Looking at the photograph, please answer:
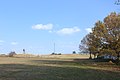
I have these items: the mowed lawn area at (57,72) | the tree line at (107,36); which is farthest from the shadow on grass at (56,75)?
the tree line at (107,36)

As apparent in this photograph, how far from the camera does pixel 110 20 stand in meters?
54.8

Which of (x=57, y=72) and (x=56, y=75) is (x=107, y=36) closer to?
(x=57, y=72)

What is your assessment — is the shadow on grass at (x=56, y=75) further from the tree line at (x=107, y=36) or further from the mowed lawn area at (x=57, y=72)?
the tree line at (x=107, y=36)

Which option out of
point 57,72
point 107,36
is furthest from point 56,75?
point 107,36

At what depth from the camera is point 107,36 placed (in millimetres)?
53125

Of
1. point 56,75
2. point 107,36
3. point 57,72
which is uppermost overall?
point 107,36

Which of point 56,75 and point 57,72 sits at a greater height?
point 57,72

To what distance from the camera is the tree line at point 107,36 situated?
2076 inches

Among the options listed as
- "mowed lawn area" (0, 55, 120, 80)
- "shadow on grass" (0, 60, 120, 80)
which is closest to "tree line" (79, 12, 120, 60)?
"mowed lawn area" (0, 55, 120, 80)

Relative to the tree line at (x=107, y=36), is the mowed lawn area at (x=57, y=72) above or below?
below

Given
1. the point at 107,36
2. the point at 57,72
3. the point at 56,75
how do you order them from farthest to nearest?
the point at 107,36, the point at 57,72, the point at 56,75

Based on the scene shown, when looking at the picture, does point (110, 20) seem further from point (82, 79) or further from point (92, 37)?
point (82, 79)

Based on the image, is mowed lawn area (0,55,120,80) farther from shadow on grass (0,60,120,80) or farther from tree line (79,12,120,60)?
tree line (79,12,120,60)

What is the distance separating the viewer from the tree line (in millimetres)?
52719
